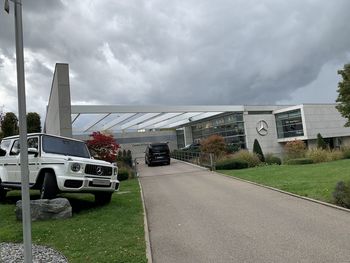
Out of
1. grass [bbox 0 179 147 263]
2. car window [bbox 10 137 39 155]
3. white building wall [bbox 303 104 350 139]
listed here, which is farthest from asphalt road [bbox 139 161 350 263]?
white building wall [bbox 303 104 350 139]

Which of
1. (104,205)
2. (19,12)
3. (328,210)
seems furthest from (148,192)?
(19,12)

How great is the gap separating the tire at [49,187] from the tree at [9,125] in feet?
86.7

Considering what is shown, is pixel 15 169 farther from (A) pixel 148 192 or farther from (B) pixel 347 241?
(B) pixel 347 241

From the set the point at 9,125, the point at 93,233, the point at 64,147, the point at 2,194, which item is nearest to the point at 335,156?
the point at 64,147

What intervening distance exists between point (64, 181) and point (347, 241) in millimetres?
6530

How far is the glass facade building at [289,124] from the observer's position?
151 feet

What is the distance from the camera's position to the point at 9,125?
111 feet

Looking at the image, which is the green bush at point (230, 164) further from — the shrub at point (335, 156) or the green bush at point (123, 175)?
the shrub at point (335, 156)

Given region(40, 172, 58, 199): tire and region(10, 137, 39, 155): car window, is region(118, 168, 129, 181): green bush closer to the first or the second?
region(10, 137, 39, 155): car window

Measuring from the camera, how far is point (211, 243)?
6.77 metres

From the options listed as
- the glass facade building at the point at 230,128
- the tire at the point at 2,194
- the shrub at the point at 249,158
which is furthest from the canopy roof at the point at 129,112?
the tire at the point at 2,194

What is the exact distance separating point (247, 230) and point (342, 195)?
3.34m

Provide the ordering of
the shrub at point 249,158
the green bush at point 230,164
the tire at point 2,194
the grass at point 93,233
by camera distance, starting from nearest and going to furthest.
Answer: the grass at point 93,233 → the tire at point 2,194 → the green bush at point 230,164 → the shrub at point 249,158

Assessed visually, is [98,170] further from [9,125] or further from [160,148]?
[9,125]
